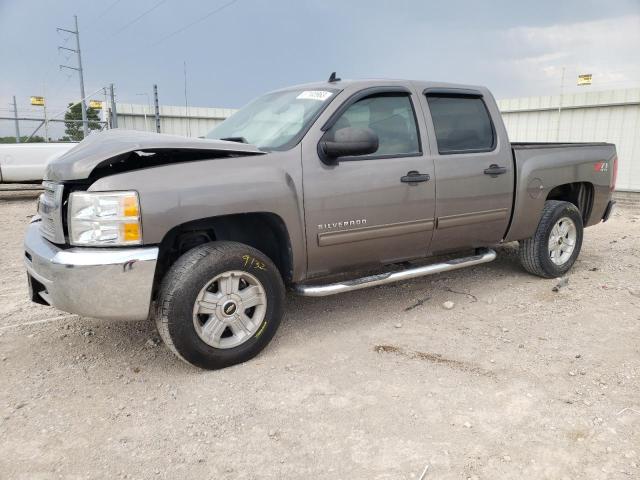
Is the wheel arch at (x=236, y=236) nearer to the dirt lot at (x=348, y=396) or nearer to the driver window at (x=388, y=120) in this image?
the dirt lot at (x=348, y=396)

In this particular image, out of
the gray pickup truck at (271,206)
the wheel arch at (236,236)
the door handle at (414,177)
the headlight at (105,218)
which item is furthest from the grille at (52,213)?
the door handle at (414,177)

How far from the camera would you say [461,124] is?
4312mm

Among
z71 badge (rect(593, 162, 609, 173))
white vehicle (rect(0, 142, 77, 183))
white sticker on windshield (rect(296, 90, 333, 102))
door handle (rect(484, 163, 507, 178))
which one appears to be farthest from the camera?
white vehicle (rect(0, 142, 77, 183))

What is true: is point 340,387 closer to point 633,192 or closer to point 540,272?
point 540,272

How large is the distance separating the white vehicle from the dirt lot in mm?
7737

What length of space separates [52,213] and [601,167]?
510 centimetres

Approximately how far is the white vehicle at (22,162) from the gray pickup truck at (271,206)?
342 inches

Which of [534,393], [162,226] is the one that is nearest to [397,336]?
[534,393]

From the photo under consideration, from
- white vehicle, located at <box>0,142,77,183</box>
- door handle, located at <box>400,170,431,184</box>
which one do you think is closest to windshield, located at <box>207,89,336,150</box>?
door handle, located at <box>400,170,431,184</box>

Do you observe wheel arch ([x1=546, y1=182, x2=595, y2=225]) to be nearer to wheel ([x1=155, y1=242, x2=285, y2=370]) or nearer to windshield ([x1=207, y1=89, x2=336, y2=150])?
windshield ([x1=207, y1=89, x2=336, y2=150])

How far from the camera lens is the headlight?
2.75 metres

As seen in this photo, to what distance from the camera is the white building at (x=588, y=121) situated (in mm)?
11680

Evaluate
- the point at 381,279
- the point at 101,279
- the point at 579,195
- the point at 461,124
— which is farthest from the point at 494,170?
the point at 101,279

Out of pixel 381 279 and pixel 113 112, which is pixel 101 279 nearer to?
pixel 381 279
